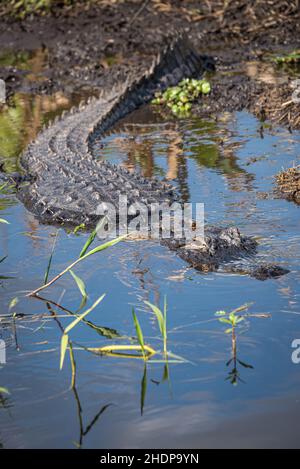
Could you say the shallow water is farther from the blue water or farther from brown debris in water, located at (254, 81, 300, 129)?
brown debris in water, located at (254, 81, 300, 129)

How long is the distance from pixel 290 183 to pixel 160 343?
114 inches

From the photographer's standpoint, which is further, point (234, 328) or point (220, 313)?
point (220, 313)

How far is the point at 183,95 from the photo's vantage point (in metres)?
10.1

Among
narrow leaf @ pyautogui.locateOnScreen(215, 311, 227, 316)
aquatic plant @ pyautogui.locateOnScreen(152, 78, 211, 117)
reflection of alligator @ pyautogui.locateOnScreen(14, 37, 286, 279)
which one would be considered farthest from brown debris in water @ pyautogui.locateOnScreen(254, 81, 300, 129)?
narrow leaf @ pyautogui.locateOnScreen(215, 311, 227, 316)

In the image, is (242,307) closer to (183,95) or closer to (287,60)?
(183,95)

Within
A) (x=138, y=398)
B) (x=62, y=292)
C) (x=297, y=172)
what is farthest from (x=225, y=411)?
(x=297, y=172)

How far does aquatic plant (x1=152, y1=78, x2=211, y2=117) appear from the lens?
32.7 ft

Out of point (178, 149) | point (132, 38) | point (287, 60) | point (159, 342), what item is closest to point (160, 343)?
point (159, 342)

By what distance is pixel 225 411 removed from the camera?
3820mm

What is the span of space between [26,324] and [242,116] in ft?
17.2

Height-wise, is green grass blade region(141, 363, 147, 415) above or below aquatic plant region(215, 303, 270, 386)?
below

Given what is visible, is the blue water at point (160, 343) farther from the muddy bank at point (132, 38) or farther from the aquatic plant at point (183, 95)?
the muddy bank at point (132, 38)

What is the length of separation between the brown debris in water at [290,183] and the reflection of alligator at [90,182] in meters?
Answer: 0.95

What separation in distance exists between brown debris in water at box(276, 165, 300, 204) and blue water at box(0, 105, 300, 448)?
112mm
